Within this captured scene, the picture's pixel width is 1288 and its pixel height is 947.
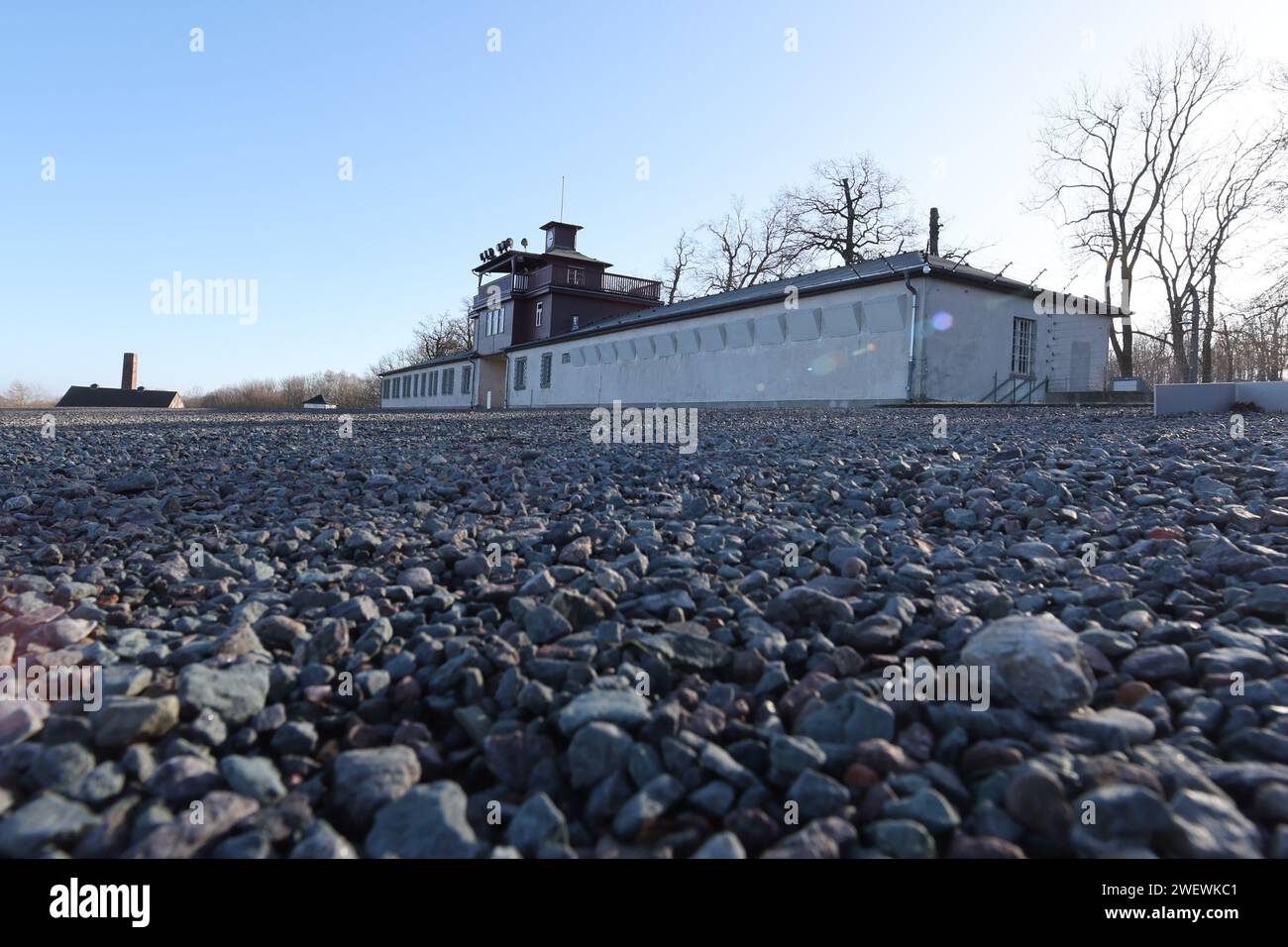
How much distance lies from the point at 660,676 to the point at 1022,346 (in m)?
21.5

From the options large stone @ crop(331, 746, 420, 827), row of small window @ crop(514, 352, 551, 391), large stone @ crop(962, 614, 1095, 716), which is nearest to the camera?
large stone @ crop(331, 746, 420, 827)

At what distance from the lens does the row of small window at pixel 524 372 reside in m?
33.8

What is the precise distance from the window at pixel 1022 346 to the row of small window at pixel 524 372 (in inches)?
779

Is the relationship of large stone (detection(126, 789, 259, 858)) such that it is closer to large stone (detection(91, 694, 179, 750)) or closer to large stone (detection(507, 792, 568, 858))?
large stone (detection(91, 694, 179, 750))

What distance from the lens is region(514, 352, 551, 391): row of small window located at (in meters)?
33.8

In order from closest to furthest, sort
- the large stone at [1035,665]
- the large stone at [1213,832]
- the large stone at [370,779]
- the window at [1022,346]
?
1. the large stone at [1213,832]
2. the large stone at [370,779]
3. the large stone at [1035,665]
4. the window at [1022,346]

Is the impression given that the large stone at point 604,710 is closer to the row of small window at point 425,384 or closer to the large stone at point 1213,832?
the large stone at point 1213,832

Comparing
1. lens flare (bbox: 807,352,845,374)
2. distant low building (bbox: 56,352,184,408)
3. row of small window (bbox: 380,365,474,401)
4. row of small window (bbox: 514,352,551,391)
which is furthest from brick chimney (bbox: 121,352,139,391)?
lens flare (bbox: 807,352,845,374)

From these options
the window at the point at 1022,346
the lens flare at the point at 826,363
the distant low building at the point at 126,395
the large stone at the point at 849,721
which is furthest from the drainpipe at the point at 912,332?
the distant low building at the point at 126,395

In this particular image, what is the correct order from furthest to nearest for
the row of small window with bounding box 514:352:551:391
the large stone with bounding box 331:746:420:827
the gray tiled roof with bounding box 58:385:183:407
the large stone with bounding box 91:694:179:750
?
the gray tiled roof with bounding box 58:385:183:407 → the row of small window with bounding box 514:352:551:391 → the large stone with bounding box 91:694:179:750 → the large stone with bounding box 331:746:420:827

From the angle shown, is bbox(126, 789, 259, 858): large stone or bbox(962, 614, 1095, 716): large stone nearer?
bbox(126, 789, 259, 858): large stone

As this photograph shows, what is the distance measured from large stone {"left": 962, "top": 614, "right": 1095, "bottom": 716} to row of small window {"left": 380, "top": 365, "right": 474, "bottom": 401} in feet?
136

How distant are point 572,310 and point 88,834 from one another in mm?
35896
